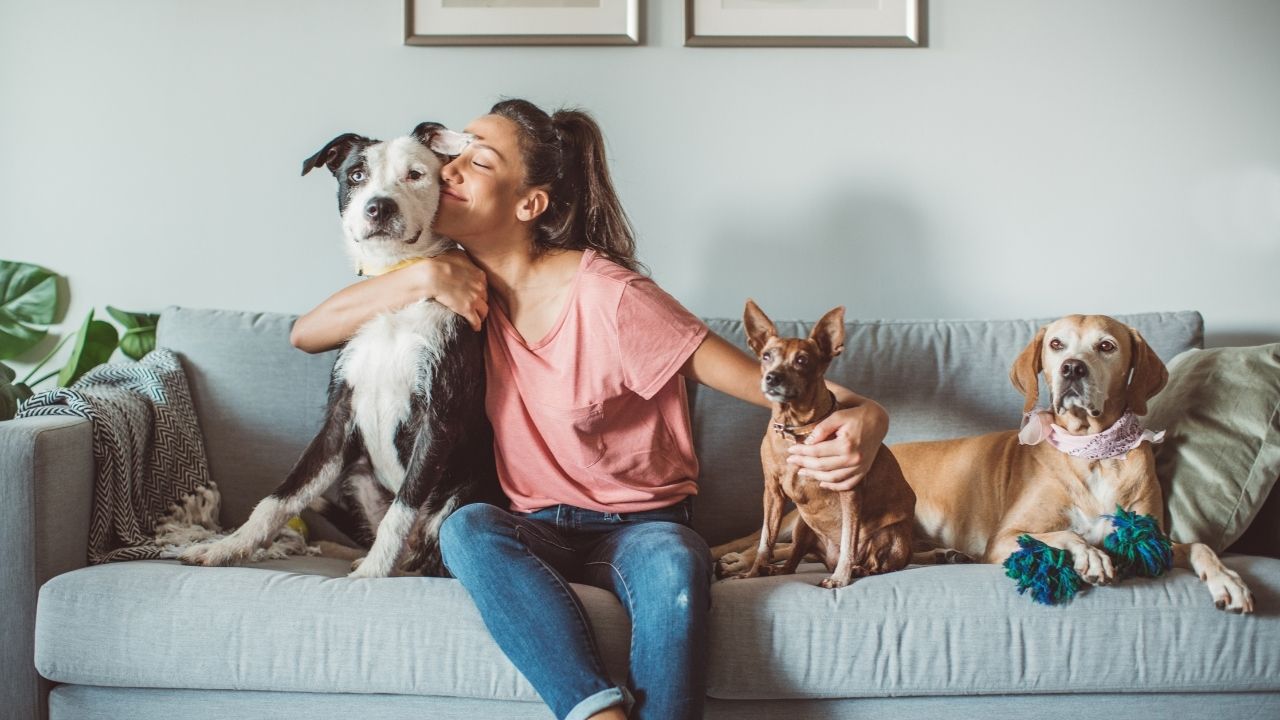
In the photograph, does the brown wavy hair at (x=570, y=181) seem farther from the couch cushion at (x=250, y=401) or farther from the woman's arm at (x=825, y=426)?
the couch cushion at (x=250, y=401)

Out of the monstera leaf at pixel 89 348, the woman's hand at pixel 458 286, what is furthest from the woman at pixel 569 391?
the monstera leaf at pixel 89 348

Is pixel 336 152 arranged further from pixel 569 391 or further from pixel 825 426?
pixel 825 426

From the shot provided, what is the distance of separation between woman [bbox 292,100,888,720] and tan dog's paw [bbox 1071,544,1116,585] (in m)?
0.39

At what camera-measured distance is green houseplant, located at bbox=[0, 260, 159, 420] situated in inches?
93.4

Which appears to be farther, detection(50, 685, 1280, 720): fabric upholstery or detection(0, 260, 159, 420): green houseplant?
detection(0, 260, 159, 420): green houseplant

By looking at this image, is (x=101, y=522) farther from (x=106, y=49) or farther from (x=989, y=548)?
(x=989, y=548)

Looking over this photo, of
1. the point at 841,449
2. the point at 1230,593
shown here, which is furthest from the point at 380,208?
the point at 1230,593

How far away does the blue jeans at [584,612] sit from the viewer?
1.33 m

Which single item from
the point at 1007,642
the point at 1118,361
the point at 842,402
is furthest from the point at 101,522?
the point at 1118,361

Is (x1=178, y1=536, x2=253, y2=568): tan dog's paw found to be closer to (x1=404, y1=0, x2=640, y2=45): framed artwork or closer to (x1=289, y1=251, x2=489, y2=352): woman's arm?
(x1=289, y1=251, x2=489, y2=352): woman's arm

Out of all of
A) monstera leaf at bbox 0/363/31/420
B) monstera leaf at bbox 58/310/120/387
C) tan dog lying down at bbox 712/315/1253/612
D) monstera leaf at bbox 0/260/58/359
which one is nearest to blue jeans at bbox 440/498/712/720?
tan dog lying down at bbox 712/315/1253/612

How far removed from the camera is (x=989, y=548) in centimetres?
181

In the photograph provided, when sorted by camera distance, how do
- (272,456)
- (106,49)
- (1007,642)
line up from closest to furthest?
(1007,642) < (272,456) < (106,49)

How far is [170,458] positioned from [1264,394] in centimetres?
225
